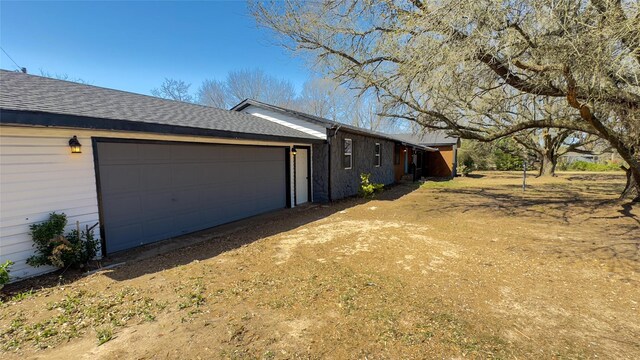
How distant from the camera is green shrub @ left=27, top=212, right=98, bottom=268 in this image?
4234 mm

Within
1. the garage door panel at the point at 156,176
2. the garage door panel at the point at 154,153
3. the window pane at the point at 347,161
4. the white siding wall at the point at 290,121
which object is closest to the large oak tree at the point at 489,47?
the white siding wall at the point at 290,121

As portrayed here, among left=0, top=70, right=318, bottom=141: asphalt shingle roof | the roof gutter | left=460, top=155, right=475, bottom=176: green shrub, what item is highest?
left=0, top=70, right=318, bottom=141: asphalt shingle roof

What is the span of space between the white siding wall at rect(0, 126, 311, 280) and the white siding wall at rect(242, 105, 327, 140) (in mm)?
7100

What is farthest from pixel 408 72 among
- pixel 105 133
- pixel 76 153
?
pixel 76 153

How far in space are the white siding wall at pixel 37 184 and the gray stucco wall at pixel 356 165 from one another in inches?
301

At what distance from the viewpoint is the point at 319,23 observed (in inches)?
332

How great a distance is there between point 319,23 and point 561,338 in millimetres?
8714

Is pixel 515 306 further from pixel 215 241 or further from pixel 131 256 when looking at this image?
pixel 131 256

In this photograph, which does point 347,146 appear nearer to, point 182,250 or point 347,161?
point 347,161

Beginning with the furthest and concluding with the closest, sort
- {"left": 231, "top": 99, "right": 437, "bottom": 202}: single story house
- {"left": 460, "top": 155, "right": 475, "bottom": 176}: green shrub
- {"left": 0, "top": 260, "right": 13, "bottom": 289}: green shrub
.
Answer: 1. {"left": 460, "top": 155, "right": 475, "bottom": 176}: green shrub
2. {"left": 231, "top": 99, "right": 437, "bottom": 202}: single story house
3. {"left": 0, "top": 260, "right": 13, "bottom": 289}: green shrub

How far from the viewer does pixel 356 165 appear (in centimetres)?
1294

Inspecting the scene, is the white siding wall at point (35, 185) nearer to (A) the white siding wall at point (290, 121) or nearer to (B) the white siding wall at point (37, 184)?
(B) the white siding wall at point (37, 184)

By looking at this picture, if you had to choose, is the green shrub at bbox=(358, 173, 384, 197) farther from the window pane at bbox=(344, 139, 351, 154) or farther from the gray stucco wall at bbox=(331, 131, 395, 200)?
the window pane at bbox=(344, 139, 351, 154)

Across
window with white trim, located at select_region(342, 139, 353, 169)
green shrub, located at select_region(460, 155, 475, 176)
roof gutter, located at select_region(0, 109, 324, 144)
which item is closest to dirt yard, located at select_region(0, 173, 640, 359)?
roof gutter, located at select_region(0, 109, 324, 144)
